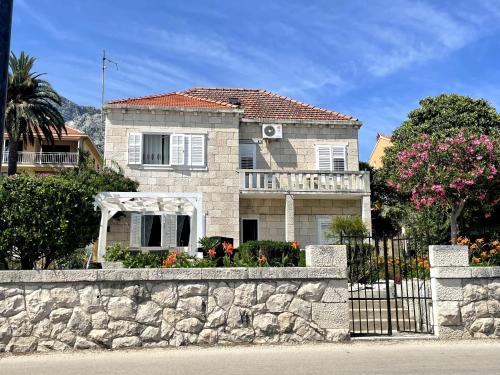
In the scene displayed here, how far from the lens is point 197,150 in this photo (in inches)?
822

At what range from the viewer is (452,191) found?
14031mm

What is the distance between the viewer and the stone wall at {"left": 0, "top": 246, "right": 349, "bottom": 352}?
6.70 m

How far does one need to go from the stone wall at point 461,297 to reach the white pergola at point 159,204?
21.2 feet

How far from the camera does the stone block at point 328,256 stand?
24.1ft

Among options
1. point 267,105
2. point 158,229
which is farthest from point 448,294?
point 267,105

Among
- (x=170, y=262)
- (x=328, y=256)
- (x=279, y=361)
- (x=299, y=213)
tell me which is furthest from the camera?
(x=299, y=213)

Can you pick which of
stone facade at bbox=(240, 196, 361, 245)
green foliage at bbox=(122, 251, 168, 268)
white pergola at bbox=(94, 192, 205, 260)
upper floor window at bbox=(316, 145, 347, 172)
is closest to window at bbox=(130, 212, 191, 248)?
stone facade at bbox=(240, 196, 361, 245)

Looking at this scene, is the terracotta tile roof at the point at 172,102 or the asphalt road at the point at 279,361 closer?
the asphalt road at the point at 279,361

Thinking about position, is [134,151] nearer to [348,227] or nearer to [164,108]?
[164,108]

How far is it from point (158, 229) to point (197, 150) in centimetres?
382

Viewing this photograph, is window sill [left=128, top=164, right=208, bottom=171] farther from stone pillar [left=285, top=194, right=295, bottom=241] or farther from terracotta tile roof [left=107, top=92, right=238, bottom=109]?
stone pillar [left=285, top=194, right=295, bottom=241]

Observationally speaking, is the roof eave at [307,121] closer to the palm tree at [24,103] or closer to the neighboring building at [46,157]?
the palm tree at [24,103]

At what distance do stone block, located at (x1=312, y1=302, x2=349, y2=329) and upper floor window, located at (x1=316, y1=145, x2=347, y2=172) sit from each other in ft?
50.5

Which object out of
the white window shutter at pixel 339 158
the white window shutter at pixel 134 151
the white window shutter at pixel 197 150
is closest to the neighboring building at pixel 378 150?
the white window shutter at pixel 339 158
